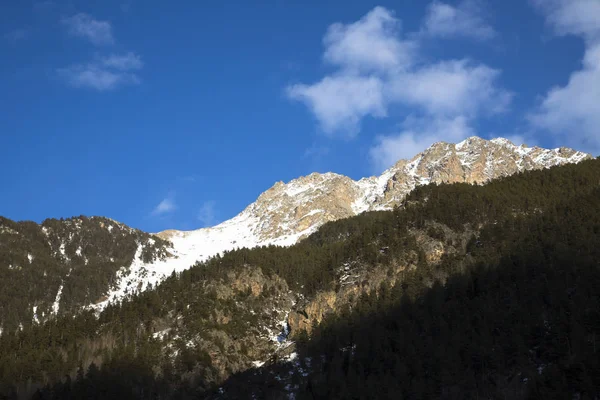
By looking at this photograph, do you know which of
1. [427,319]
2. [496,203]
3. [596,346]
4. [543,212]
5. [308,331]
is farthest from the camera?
[496,203]

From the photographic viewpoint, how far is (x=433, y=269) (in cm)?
13988

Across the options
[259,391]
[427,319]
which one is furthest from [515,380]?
[259,391]

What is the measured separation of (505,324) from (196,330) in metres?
76.9

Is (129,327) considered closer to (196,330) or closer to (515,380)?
(196,330)

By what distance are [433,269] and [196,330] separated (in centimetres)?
6312

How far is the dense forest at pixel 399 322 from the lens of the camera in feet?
312

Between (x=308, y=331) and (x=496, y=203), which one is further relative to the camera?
(x=496, y=203)

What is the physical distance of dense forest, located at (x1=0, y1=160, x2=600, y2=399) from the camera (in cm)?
9519

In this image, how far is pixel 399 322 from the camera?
116438mm

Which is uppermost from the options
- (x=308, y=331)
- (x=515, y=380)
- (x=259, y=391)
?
(x=308, y=331)

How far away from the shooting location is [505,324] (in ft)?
337

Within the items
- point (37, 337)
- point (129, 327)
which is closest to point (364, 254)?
point (129, 327)

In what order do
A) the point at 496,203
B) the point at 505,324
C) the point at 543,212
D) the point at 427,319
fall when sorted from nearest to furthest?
the point at 505,324, the point at 427,319, the point at 543,212, the point at 496,203

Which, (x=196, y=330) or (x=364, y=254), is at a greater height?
(x=364, y=254)
